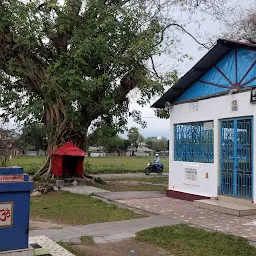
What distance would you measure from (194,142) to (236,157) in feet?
6.45

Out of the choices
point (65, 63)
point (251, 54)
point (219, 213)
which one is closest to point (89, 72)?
point (65, 63)

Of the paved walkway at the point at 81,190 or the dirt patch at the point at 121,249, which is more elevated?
the paved walkway at the point at 81,190

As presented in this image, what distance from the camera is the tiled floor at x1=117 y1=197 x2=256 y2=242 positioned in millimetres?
7743

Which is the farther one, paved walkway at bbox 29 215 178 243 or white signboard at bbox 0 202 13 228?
paved walkway at bbox 29 215 178 243

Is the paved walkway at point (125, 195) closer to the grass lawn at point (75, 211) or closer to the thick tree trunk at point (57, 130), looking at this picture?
the grass lawn at point (75, 211)

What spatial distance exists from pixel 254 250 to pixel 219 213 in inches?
139

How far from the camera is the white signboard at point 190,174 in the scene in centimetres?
1179

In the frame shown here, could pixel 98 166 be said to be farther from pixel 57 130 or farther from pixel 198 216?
pixel 198 216

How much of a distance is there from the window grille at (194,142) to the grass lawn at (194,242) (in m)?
4.18

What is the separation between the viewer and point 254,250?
6.10m

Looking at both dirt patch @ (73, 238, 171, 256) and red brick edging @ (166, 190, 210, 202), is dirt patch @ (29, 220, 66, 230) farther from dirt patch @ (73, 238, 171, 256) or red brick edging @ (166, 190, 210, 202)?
red brick edging @ (166, 190, 210, 202)

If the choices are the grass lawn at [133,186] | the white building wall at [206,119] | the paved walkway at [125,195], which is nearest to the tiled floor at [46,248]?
the white building wall at [206,119]

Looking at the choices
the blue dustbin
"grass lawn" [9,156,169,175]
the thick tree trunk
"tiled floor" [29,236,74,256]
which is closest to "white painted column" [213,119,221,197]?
"tiled floor" [29,236,74,256]

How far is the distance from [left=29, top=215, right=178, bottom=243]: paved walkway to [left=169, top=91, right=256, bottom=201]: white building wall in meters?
2.93
